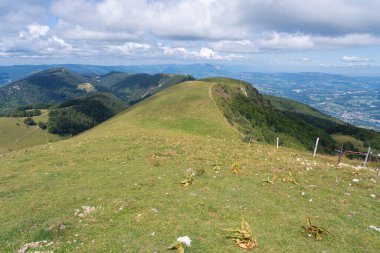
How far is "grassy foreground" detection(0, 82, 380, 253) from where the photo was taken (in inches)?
550

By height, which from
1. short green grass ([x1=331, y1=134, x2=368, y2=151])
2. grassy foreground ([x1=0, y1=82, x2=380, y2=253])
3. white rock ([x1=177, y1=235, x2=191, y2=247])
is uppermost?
white rock ([x1=177, y1=235, x2=191, y2=247])

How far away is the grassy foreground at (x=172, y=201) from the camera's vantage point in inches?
550

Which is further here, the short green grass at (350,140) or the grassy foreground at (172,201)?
the short green grass at (350,140)

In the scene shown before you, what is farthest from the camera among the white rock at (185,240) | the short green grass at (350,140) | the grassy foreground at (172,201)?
the short green grass at (350,140)

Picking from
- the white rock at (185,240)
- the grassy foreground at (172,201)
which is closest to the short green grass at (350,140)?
the grassy foreground at (172,201)

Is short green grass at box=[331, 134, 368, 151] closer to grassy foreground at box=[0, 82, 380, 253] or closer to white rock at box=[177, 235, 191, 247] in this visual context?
grassy foreground at box=[0, 82, 380, 253]

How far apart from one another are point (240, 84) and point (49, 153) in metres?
118

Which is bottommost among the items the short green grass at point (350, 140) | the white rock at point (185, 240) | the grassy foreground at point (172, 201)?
the short green grass at point (350, 140)

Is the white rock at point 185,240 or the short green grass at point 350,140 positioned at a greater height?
the white rock at point 185,240

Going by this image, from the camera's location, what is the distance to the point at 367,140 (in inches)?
5945

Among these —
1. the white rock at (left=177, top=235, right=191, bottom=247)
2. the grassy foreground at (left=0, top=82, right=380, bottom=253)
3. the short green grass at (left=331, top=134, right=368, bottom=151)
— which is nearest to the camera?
the white rock at (left=177, top=235, right=191, bottom=247)

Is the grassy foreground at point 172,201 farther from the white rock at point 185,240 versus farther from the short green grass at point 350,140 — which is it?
the short green grass at point 350,140

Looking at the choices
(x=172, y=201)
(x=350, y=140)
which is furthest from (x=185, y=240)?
(x=350, y=140)


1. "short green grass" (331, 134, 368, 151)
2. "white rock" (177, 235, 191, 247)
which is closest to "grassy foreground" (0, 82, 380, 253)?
"white rock" (177, 235, 191, 247)
